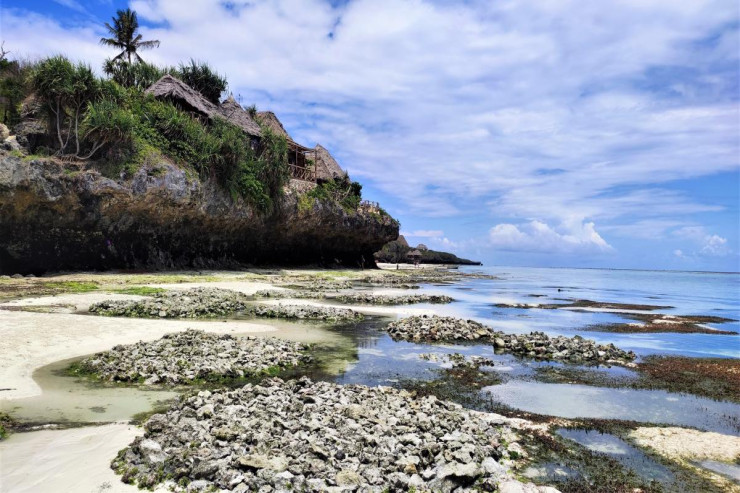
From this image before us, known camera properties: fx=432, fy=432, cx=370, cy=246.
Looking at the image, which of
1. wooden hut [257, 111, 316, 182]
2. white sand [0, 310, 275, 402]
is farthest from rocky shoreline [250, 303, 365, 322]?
wooden hut [257, 111, 316, 182]

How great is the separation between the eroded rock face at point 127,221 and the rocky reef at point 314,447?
25537 millimetres

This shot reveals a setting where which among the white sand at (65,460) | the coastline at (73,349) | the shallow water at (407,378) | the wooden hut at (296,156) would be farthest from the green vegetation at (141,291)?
the wooden hut at (296,156)

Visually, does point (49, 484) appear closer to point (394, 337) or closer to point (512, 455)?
point (512, 455)

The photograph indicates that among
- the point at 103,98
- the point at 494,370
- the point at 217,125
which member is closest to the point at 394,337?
the point at 494,370

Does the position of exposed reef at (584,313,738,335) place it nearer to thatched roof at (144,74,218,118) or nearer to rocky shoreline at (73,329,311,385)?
rocky shoreline at (73,329,311,385)

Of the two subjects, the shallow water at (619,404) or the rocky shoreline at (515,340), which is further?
the rocky shoreline at (515,340)

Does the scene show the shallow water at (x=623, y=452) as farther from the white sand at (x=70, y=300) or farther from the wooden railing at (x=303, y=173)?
the wooden railing at (x=303, y=173)

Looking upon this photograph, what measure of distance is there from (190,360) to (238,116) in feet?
138

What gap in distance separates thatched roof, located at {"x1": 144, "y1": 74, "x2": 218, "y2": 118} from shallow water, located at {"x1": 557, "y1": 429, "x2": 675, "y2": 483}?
4200cm

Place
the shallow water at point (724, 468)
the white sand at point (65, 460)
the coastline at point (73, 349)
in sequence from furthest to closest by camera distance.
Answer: the shallow water at point (724, 468)
the coastline at point (73, 349)
the white sand at point (65, 460)

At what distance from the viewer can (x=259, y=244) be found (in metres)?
46.0

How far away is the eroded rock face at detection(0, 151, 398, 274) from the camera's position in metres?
25.8

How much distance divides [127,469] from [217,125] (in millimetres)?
39177

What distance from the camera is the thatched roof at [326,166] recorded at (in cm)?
5971
